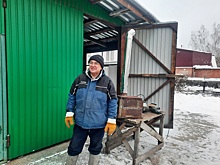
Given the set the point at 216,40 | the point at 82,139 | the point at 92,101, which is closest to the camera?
the point at 92,101

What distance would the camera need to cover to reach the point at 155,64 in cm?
409

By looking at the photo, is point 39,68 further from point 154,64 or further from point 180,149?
point 180,149

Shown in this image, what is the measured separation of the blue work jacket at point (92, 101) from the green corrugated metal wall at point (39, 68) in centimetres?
93

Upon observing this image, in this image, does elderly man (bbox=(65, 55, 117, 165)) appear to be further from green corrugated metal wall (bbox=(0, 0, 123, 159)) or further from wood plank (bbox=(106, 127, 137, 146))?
green corrugated metal wall (bbox=(0, 0, 123, 159))

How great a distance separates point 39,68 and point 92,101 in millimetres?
1258

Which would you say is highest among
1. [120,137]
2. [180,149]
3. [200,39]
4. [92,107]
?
[200,39]

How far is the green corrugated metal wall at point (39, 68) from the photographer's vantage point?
97.6 inches

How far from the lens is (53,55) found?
2.97 metres

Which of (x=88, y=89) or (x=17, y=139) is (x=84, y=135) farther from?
(x=17, y=139)

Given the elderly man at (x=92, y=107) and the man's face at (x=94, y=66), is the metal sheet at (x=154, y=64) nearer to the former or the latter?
the elderly man at (x=92, y=107)

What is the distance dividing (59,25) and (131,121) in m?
2.02

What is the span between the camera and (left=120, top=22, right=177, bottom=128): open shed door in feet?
12.8

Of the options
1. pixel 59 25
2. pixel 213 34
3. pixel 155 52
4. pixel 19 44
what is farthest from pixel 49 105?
pixel 213 34

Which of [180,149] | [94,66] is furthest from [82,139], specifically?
[180,149]
